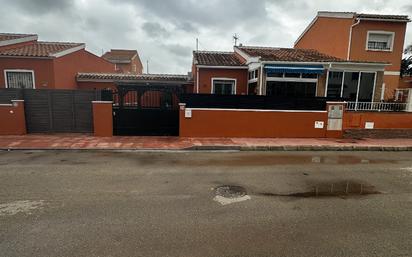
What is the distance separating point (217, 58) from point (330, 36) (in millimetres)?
9376

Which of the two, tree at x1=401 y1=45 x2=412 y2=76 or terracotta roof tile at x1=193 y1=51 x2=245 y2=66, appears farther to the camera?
tree at x1=401 y1=45 x2=412 y2=76

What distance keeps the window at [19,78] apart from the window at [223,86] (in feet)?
37.7

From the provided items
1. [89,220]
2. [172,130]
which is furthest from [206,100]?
[89,220]

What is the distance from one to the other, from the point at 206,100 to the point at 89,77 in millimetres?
11587

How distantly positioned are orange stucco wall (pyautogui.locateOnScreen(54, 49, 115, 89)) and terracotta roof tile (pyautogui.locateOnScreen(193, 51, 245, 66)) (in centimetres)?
885

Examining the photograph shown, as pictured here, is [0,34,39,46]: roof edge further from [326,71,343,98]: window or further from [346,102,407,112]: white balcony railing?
[346,102,407,112]: white balcony railing

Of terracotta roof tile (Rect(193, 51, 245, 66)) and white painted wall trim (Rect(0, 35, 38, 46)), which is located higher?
white painted wall trim (Rect(0, 35, 38, 46))

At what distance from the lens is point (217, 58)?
17.9 m

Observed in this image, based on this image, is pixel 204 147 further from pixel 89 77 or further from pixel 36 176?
pixel 89 77

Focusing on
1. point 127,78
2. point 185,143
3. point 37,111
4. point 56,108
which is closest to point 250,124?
point 185,143

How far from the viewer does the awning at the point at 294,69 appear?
1353cm

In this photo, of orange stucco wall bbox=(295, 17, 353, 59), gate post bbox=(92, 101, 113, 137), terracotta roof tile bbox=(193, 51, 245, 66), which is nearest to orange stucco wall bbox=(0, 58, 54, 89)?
gate post bbox=(92, 101, 113, 137)

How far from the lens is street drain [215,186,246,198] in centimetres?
521

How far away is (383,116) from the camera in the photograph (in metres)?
12.2
